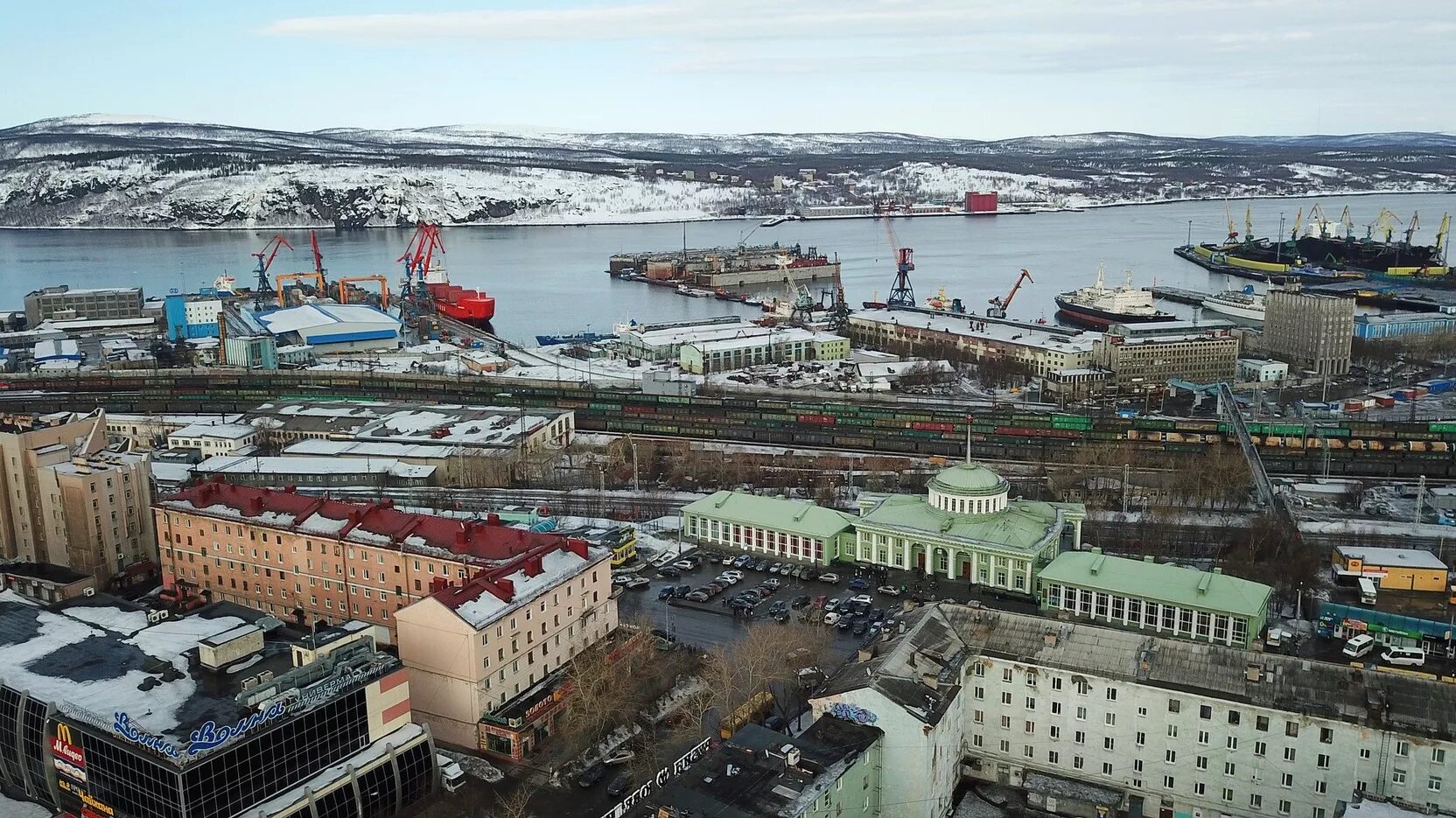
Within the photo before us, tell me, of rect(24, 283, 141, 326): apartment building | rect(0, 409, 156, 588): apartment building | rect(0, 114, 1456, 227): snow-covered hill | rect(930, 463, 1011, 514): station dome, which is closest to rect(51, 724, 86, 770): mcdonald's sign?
rect(0, 409, 156, 588): apartment building

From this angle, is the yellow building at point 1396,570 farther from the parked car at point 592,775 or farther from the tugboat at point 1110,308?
the tugboat at point 1110,308

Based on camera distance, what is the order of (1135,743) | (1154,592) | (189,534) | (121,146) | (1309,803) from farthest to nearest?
1. (121,146)
2. (189,534)
3. (1154,592)
4. (1135,743)
5. (1309,803)

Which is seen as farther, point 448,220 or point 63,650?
point 448,220

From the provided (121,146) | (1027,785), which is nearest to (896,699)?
(1027,785)

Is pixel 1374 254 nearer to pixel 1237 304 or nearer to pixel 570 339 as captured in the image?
pixel 1237 304

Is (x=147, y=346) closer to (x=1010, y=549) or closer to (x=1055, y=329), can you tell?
(x=1055, y=329)

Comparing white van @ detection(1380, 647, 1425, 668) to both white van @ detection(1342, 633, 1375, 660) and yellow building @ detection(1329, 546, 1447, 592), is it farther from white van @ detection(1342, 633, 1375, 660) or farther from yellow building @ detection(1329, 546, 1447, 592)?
yellow building @ detection(1329, 546, 1447, 592)

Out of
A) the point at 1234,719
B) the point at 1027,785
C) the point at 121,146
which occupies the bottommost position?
the point at 1027,785
